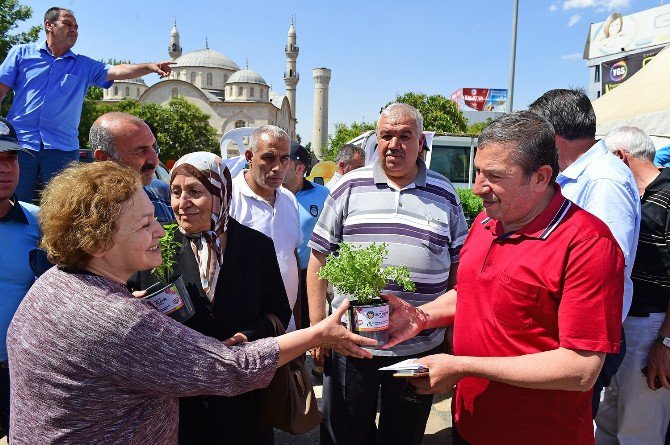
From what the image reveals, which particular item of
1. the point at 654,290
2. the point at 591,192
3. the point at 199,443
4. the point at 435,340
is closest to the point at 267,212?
the point at 435,340

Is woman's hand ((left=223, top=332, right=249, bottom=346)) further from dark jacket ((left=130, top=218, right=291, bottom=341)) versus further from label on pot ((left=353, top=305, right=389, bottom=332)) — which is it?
label on pot ((left=353, top=305, right=389, bottom=332))

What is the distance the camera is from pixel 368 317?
2.13m

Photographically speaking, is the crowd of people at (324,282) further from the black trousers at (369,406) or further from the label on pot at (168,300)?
the label on pot at (168,300)

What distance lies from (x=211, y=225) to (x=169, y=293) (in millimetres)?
548

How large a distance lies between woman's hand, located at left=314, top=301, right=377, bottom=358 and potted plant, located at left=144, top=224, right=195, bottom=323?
0.55 m

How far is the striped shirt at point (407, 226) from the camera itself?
286 centimetres

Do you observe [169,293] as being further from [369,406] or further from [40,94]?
[40,94]

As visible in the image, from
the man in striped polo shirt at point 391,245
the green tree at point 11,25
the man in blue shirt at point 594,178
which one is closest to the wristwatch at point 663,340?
the man in blue shirt at point 594,178

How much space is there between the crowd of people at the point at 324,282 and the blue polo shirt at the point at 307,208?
2.01 ft

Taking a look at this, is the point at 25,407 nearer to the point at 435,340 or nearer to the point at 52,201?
the point at 52,201

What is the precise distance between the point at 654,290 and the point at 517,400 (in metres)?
1.74

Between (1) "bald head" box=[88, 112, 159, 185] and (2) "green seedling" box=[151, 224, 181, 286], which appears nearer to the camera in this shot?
(2) "green seedling" box=[151, 224, 181, 286]

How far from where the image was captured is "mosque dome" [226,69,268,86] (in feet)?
283

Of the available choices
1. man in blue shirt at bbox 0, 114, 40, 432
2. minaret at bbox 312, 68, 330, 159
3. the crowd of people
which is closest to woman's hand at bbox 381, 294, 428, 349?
the crowd of people
